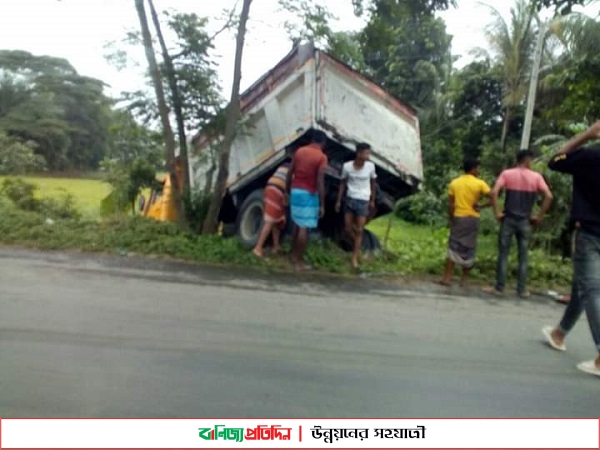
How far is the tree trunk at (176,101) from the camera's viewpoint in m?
9.15

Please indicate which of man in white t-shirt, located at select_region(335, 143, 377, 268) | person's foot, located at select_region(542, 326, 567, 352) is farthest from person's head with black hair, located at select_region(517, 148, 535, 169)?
person's foot, located at select_region(542, 326, 567, 352)

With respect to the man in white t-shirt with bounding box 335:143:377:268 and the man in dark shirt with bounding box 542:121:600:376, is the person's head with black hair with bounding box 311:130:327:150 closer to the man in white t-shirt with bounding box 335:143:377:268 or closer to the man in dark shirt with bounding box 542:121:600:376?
the man in white t-shirt with bounding box 335:143:377:268

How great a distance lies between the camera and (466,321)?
245 inches

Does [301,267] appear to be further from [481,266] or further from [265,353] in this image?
[265,353]

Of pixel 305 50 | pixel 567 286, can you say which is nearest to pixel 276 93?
pixel 305 50

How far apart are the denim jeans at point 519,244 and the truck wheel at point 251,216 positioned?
135 inches

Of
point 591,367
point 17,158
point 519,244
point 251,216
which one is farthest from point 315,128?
point 17,158

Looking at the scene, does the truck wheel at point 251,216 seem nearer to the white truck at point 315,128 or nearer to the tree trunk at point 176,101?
the white truck at point 315,128

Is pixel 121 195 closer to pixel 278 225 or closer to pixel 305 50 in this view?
pixel 278 225

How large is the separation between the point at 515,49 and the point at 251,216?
14.2 meters

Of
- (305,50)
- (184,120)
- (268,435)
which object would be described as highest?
(305,50)

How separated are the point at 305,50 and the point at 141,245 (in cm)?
346

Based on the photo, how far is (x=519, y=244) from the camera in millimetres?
7918

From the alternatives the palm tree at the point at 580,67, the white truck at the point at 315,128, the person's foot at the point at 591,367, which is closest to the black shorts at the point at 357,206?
the white truck at the point at 315,128
